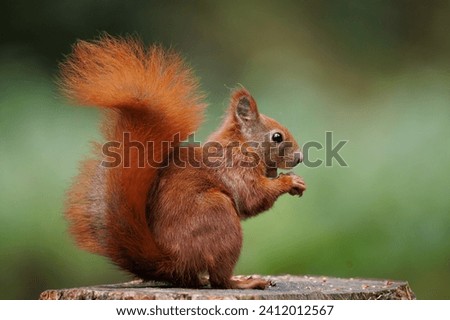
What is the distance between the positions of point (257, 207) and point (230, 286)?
29 centimetres

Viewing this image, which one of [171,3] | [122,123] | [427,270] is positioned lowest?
[427,270]

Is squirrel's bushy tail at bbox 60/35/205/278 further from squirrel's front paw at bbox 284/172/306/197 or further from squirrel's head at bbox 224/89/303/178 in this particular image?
squirrel's front paw at bbox 284/172/306/197

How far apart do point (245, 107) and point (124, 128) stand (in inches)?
20.0

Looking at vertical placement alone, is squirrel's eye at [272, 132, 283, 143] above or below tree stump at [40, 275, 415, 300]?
above

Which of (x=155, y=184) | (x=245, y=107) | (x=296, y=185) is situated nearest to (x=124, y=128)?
(x=155, y=184)

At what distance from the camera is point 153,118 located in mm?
2500

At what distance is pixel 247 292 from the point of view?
2.47 metres

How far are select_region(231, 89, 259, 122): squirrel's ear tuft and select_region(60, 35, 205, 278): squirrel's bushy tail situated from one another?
0.22 m

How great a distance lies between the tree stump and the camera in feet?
7.87

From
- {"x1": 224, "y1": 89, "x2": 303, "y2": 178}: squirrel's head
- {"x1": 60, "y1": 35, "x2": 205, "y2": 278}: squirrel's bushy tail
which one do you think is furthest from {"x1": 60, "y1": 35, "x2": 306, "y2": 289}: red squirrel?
{"x1": 224, "y1": 89, "x2": 303, "y2": 178}: squirrel's head

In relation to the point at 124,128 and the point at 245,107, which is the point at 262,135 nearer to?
the point at 245,107

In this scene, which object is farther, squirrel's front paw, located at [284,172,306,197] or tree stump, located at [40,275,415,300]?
squirrel's front paw, located at [284,172,306,197]

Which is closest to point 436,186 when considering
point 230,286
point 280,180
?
point 280,180

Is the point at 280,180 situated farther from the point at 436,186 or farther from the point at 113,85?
the point at 436,186
